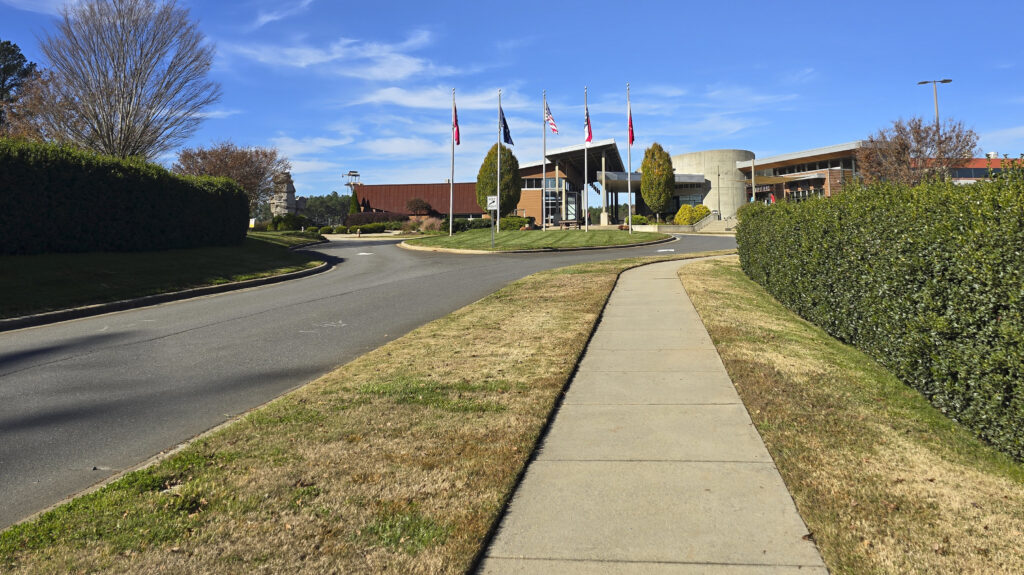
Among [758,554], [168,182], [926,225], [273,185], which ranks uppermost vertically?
[273,185]

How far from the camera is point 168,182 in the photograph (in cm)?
2188

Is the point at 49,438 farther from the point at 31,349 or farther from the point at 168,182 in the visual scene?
the point at 168,182

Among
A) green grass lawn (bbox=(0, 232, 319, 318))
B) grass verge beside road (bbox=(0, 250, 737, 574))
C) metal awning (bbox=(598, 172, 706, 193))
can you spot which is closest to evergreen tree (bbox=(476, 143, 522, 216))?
metal awning (bbox=(598, 172, 706, 193))

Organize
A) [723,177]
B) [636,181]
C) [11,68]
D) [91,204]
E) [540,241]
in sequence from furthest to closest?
[723,177] < [636,181] < [11,68] < [540,241] < [91,204]

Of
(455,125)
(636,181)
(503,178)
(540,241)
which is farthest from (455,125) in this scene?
(636,181)

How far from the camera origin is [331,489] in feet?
13.1

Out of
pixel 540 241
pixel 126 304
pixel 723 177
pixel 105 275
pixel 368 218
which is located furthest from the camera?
pixel 723 177

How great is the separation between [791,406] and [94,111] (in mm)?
32544

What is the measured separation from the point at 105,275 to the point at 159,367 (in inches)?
385

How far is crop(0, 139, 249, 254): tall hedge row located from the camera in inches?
630

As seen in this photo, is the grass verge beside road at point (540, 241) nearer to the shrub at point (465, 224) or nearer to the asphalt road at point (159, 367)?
the asphalt road at point (159, 367)

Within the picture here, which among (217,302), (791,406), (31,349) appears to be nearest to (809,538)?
(791,406)

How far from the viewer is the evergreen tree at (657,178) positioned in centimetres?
6219

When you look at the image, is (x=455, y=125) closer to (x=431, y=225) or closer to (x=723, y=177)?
(x=431, y=225)
